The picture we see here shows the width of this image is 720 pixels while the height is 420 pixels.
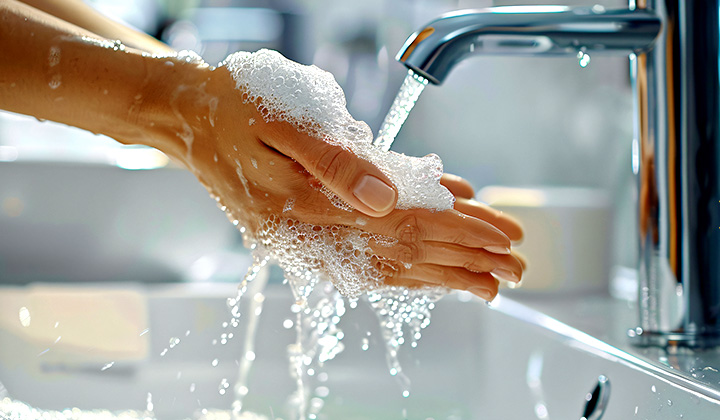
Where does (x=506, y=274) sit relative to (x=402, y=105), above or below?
below

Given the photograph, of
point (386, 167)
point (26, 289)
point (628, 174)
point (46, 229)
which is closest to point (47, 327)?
point (26, 289)

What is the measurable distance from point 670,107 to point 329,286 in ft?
1.10

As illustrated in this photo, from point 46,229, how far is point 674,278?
790mm

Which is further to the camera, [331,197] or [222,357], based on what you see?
[222,357]

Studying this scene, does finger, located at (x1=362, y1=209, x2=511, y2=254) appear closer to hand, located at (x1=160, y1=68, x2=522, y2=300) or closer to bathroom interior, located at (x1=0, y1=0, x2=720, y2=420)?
hand, located at (x1=160, y1=68, x2=522, y2=300)

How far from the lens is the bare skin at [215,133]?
452mm

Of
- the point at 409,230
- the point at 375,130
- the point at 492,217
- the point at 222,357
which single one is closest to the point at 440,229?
the point at 409,230

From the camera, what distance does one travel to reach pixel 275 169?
45 centimetres

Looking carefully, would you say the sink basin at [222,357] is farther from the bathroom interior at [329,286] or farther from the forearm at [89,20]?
the forearm at [89,20]

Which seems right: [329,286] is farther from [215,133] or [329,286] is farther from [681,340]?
[681,340]

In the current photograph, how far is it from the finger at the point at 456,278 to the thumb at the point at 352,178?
0.30 feet

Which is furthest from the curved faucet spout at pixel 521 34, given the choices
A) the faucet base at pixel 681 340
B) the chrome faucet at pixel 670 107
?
the faucet base at pixel 681 340

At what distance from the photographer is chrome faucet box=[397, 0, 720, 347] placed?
494mm

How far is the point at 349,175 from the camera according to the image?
1.29ft
